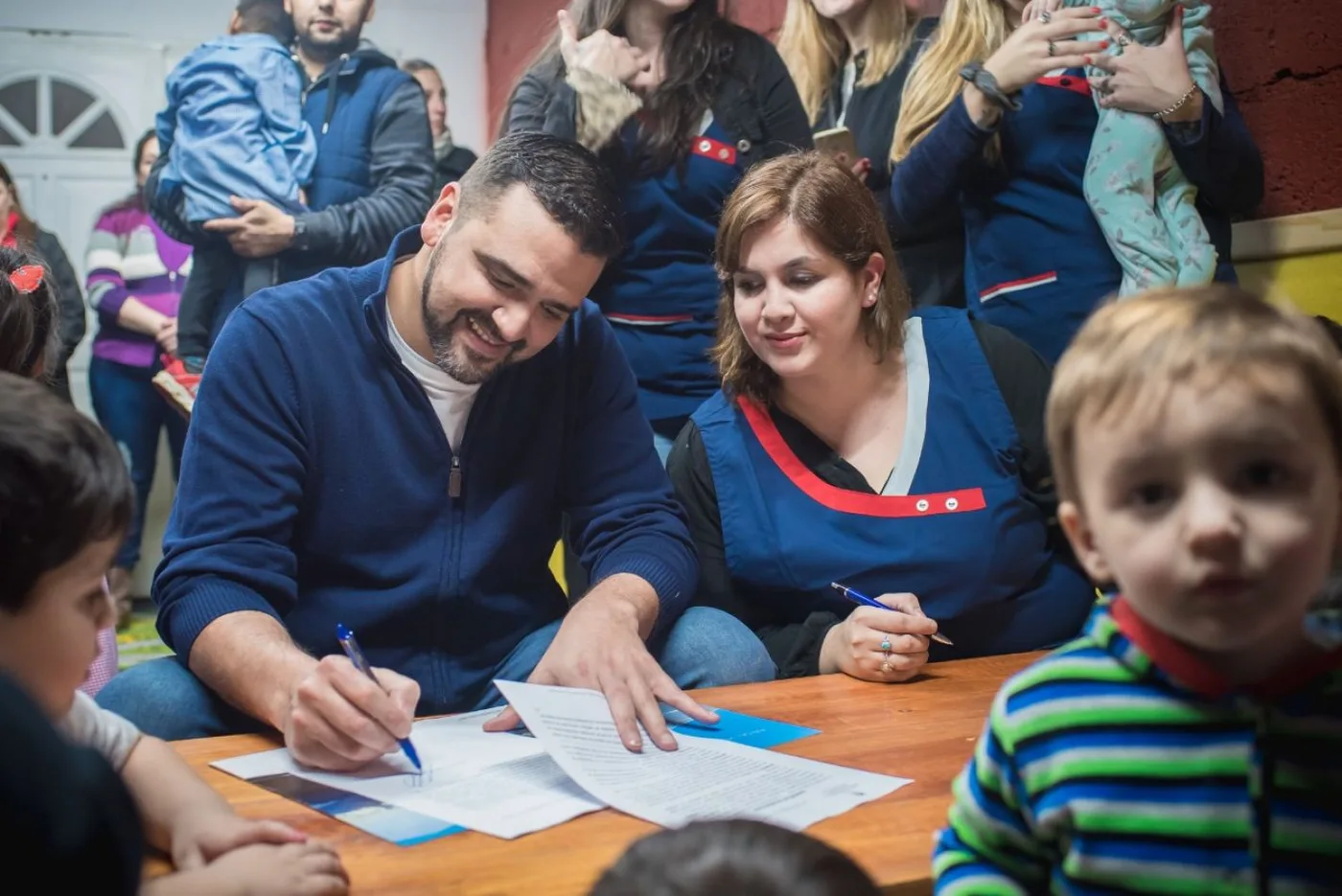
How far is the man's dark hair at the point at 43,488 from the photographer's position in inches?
32.1

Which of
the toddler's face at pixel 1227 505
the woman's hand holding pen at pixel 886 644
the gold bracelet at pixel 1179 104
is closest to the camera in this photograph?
the toddler's face at pixel 1227 505

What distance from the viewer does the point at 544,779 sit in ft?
3.66

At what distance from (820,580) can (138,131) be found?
1.51 m

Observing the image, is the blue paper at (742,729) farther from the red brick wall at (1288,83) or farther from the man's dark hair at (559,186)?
the red brick wall at (1288,83)

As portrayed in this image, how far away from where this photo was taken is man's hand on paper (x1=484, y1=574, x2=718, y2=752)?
126 centimetres

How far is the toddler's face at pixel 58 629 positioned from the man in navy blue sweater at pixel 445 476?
1.68 feet

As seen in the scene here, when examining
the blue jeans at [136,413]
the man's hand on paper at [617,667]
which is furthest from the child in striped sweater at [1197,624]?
the blue jeans at [136,413]

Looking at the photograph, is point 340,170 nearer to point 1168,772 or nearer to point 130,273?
point 130,273

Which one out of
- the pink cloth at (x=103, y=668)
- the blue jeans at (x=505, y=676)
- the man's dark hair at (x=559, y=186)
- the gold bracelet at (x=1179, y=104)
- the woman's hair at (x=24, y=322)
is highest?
A: the gold bracelet at (x=1179, y=104)

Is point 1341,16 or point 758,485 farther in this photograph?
point 1341,16

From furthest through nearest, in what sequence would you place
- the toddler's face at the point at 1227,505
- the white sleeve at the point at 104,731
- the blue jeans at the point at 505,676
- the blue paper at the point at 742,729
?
the blue jeans at the point at 505,676 → the blue paper at the point at 742,729 → the white sleeve at the point at 104,731 → the toddler's face at the point at 1227,505

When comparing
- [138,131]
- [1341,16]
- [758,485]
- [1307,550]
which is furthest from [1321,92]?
[138,131]

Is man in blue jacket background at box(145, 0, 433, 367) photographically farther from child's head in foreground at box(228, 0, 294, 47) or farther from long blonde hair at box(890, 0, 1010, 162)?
long blonde hair at box(890, 0, 1010, 162)

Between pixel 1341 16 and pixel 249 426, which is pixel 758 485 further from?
pixel 1341 16
